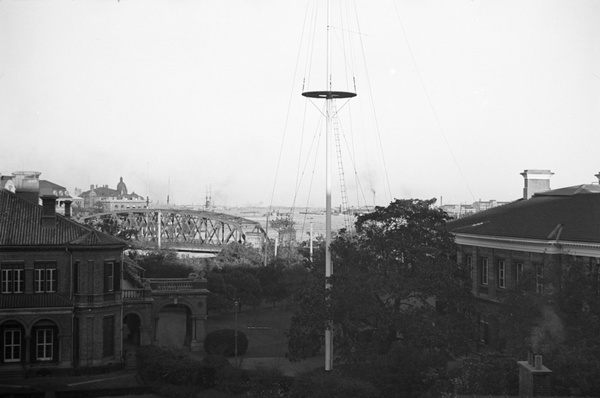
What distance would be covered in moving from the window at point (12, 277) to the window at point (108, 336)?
4.10 meters

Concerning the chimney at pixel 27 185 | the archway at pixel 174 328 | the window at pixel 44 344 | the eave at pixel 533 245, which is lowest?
the archway at pixel 174 328

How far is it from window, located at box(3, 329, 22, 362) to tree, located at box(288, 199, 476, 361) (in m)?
12.7

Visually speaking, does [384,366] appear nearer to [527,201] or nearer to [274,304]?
[527,201]

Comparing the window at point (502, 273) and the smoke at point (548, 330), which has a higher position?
the window at point (502, 273)

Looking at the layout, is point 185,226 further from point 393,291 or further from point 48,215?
point 393,291

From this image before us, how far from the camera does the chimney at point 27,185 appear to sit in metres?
41.3

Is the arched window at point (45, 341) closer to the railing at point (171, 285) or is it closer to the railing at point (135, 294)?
the railing at point (135, 294)

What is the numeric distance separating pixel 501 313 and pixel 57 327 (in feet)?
64.6

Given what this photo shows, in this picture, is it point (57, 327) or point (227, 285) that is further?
point (227, 285)

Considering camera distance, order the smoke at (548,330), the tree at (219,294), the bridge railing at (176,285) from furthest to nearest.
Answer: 1. the tree at (219,294)
2. the bridge railing at (176,285)
3. the smoke at (548,330)

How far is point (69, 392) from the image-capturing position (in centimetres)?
2933

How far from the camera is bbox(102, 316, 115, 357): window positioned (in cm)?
3738

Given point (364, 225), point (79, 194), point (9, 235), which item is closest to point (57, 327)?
point (9, 235)

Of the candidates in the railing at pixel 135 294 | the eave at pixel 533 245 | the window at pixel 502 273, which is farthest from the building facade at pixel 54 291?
the window at pixel 502 273
